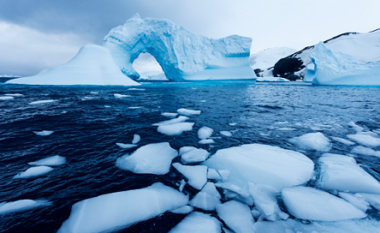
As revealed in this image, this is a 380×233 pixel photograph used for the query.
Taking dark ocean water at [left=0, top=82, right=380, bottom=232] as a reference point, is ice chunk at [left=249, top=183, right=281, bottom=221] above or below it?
below

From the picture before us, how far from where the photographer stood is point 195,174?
1.64 m

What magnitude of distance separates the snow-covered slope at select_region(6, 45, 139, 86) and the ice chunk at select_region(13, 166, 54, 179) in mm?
10819

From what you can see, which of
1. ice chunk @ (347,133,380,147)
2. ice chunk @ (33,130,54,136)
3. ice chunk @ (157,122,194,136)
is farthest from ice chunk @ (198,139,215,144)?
ice chunk @ (33,130,54,136)

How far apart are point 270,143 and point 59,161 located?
113 inches

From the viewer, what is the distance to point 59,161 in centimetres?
179

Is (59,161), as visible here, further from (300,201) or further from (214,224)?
(300,201)

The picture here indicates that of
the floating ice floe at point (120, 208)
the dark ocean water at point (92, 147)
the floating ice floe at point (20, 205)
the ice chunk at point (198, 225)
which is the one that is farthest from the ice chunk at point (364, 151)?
the floating ice floe at point (20, 205)

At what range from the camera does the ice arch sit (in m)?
17.6

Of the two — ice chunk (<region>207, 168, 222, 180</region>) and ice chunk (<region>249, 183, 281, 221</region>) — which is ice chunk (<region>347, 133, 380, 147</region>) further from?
ice chunk (<region>207, 168, 222, 180</region>)

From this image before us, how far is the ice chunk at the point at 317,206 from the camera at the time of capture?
1.13m

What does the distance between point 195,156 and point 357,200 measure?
1531 mm

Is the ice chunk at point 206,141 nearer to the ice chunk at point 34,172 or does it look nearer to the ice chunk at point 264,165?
the ice chunk at point 264,165

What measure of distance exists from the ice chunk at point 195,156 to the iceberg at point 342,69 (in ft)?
70.6

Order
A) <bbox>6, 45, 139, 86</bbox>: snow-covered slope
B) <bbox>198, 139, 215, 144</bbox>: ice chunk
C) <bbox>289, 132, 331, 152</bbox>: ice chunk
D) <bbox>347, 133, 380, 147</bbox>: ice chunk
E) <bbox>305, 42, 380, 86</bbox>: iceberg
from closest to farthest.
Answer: <bbox>289, 132, 331, 152</bbox>: ice chunk, <bbox>347, 133, 380, 147</bbox>: ice chunk, <bbox>198, 139, 215, 144</bbox>: ice chunk, <bbox>6, 45, 139, 86</bbox>: snow-covered slope, <bbox>305, 42, 380, 86</bbox>: iceberg
